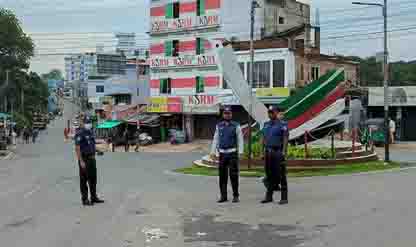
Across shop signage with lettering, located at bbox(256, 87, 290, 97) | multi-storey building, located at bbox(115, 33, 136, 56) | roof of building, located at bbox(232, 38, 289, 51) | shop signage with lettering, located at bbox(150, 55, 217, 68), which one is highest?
multi-storey building, located at bbox(115, 33, 136, 56)

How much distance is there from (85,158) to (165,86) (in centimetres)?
4616

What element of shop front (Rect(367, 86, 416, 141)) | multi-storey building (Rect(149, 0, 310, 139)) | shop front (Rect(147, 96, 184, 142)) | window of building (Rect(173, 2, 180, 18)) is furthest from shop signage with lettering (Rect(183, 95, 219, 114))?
shop front (Rect(367, 86, 416, 141))

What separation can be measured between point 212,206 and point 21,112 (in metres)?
93.8

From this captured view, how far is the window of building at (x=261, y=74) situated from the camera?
162 ft

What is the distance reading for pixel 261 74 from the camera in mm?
49844

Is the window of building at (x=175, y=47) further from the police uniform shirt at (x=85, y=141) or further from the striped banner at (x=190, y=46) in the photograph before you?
the police uniform shirt at (x=85, y=141)

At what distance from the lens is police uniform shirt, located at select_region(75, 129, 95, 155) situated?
1340 cm

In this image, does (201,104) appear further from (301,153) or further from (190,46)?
(301,153)

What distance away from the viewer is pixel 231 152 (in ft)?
43.1

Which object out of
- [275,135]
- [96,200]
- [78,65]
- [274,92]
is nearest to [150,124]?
[274,92]

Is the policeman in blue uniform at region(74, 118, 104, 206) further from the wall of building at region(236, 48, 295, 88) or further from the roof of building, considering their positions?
the roof of building

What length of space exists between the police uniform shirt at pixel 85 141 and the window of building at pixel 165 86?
149ft

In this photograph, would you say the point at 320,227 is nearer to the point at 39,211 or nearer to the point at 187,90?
the point at 39,211

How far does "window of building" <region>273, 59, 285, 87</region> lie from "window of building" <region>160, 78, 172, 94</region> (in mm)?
13015
